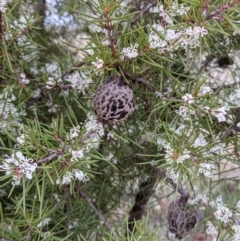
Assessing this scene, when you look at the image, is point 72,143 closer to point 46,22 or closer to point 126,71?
point 126,71

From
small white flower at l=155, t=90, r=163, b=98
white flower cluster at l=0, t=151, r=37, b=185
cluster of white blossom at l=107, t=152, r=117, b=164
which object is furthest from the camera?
cluster of white blossom at l=107, t=152, r=117, b=164

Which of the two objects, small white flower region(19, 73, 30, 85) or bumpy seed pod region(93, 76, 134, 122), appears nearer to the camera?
bumpy seed pod region(93, 76, 134, 122)

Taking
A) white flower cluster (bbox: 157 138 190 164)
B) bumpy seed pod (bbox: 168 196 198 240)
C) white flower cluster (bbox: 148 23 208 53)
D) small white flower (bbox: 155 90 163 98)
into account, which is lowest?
bumpy seed pod (bbox: 168 196 198 240)

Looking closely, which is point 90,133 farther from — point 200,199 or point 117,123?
point 200,199

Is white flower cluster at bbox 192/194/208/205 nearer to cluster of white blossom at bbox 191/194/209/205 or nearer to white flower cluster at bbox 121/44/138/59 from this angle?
cluster of white blossom at bbox 191/194/209/205

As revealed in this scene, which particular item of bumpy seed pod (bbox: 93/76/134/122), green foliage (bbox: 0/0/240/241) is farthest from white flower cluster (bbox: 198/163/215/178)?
bumpy seed pod (bbox: 93/76/134/122)

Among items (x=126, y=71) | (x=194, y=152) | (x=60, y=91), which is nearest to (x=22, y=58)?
(x=60, y=91)

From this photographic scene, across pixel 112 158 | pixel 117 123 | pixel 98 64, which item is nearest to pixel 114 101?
pixel 98 64

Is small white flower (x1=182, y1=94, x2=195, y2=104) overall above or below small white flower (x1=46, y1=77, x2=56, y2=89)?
above
